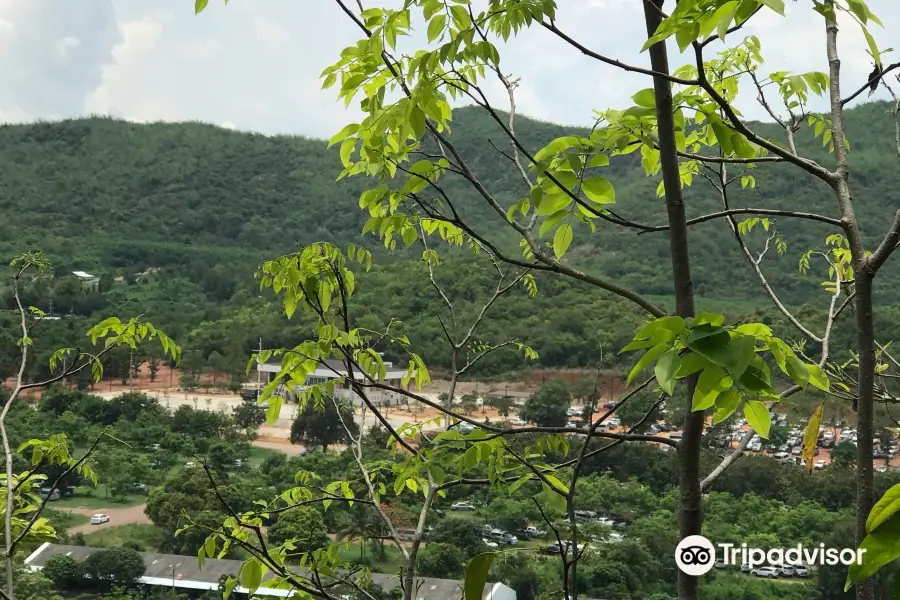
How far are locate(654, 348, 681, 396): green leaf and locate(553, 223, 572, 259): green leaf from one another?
327mm

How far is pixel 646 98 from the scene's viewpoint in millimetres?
868

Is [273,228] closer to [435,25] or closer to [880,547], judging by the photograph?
[435,25]

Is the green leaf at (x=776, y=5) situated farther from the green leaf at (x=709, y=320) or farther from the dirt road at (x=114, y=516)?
the dirt road at (x=114, y=516)

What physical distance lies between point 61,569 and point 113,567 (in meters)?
0.95

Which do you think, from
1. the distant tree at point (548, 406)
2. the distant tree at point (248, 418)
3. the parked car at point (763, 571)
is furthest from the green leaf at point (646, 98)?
the distant tree at point (248, 418)

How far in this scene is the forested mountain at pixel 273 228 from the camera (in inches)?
567

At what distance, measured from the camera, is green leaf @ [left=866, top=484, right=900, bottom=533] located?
15.7 inches

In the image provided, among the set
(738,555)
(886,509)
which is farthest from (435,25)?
(738,555)

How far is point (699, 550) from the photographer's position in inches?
31.0

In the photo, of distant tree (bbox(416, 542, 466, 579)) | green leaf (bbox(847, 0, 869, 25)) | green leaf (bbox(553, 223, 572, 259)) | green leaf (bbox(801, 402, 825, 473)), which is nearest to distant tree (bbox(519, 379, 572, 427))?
distant tree (bbox(416, 542, 466, 579))

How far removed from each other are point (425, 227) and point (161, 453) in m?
17.1

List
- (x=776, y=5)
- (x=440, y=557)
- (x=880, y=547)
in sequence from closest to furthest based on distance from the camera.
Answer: (x=880, y=547) < (x=776, y=5) < (x=440, y=557)

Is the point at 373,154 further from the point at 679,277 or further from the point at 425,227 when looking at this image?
the point at 679,277

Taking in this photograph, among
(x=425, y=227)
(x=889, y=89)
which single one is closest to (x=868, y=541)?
(x=889, y=89)
